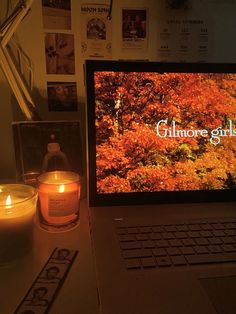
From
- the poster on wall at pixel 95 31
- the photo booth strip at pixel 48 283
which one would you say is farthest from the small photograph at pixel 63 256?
the poster on wall at pixel 95 31

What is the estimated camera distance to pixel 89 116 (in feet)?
2.10

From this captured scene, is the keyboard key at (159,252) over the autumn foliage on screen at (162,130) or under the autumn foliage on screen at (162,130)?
under

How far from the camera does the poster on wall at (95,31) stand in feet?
2.66

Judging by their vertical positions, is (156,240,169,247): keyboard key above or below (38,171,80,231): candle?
below

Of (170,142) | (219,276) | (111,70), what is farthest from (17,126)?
(219,276)

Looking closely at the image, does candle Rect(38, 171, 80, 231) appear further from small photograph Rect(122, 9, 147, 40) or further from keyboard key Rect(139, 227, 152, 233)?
small photograph Rect(122, 9, 147, 40)

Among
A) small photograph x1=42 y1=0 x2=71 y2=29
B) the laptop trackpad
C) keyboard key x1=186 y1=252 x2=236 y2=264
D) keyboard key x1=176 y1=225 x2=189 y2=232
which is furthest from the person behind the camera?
small photograph x1=42 y1=0 x2=71 y2=29

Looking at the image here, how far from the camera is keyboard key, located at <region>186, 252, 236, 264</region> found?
1.53 feet

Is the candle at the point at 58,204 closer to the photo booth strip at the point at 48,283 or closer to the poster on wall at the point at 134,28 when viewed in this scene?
the photo booth strip at the point at 48,283

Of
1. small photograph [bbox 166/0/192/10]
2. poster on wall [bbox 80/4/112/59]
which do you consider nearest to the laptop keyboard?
poster on wall [bbox 80/4/112/59]

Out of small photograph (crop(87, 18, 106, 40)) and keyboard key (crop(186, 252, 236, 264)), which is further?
small photograph (crop(87, 18, 106, 40))

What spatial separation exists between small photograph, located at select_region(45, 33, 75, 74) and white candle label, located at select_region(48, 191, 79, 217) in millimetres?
434

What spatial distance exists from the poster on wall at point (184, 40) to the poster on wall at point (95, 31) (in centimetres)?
17

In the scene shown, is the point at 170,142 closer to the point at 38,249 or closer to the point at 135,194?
the point at 135,194
